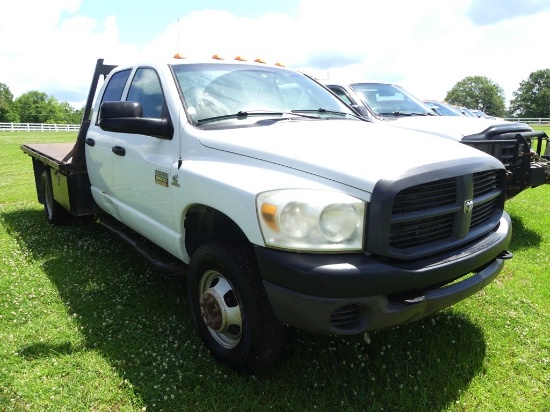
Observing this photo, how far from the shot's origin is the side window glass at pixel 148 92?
365 cm

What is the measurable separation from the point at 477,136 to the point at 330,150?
11.5 ft

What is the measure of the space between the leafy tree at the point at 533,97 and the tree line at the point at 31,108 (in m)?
86.1

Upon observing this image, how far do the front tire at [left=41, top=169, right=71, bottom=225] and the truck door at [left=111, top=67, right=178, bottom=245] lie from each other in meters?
2.40

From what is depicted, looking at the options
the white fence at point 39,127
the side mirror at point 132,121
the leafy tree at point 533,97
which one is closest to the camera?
the side mirror at point 132,121

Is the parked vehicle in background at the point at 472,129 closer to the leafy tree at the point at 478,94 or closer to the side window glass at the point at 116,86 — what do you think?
the side window glass at the point at 116,86

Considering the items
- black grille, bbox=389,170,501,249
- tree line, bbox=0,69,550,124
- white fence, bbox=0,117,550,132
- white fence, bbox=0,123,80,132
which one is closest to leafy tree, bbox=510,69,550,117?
tree line, bbox=0,69,550,124

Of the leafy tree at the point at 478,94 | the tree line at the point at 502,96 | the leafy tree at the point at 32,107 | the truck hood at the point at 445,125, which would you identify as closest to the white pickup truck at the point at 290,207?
the truck hood at the point at 445,125

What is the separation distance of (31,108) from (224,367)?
372 feet

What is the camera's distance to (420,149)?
2752 mm

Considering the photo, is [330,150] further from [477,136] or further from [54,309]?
[477,136]

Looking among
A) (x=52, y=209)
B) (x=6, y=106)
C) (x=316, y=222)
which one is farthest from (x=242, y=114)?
(x=6, y=106)

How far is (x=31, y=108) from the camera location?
100875mm

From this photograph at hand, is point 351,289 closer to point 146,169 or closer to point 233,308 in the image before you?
point 233,308

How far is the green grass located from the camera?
9.04 feet
